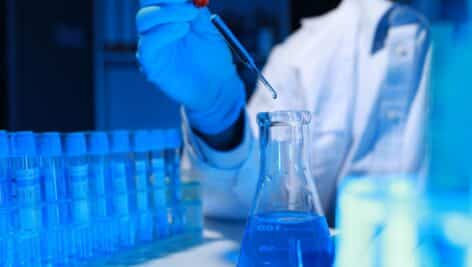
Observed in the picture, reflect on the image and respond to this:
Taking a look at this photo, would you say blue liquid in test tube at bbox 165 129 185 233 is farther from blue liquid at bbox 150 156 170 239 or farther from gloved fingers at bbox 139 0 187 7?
gloved fingers at bbox 139 0 187 7

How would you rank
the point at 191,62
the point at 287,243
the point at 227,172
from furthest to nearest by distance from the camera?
the point at 227,172 → the point at 191,62 → the point at 287,243

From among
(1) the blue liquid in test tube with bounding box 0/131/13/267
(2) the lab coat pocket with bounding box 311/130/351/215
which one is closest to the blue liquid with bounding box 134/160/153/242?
(1) the blue liquid in test tube with bounding box 0/131/13/267

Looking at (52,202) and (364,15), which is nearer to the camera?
(52,202)

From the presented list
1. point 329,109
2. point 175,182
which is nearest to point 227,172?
point 175,182

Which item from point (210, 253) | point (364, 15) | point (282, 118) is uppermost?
point (364, 15)

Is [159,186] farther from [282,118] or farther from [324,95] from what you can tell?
[324,95]

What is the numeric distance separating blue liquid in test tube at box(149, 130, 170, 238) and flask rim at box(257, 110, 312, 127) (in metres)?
0.33

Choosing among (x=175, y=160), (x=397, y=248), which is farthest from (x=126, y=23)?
(x=397, y=248)

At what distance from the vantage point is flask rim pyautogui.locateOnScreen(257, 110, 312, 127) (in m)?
0.63

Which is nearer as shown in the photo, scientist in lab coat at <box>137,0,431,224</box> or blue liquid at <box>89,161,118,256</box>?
blue liquid at <box>89,161,118,256</box>

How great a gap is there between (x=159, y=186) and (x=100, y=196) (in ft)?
0.41

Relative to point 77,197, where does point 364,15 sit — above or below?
above

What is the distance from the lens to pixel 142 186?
2.93ft

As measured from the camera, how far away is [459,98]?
1113 millimetres
